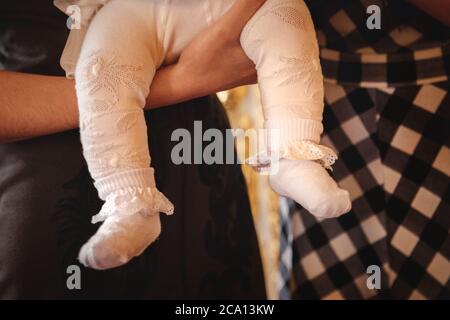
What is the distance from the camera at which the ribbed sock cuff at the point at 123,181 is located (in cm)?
30

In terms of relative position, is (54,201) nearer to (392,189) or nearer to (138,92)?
(138,92)

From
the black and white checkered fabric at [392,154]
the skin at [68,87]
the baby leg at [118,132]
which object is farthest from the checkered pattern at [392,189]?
the baby leg at [118,132]

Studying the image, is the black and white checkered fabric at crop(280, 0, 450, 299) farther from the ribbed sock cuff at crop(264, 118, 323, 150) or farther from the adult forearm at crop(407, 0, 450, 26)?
the ribbed sock cuff at crop(264, 118, 323, 150)

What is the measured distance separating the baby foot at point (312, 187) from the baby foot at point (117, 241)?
0.10m

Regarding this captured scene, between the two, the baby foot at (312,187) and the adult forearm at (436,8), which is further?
the adult forearm at (436,8)

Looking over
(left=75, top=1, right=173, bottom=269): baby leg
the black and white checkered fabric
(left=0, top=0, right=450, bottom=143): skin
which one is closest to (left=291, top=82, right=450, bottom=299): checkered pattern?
the black and white checkered fabric

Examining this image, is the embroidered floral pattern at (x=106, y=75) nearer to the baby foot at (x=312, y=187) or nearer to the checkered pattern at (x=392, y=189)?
the baby foot at (x=312, y=187)

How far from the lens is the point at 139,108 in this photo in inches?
12.4

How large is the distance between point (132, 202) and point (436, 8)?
303 mm

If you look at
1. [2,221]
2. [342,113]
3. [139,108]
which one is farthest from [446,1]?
[2,221]
